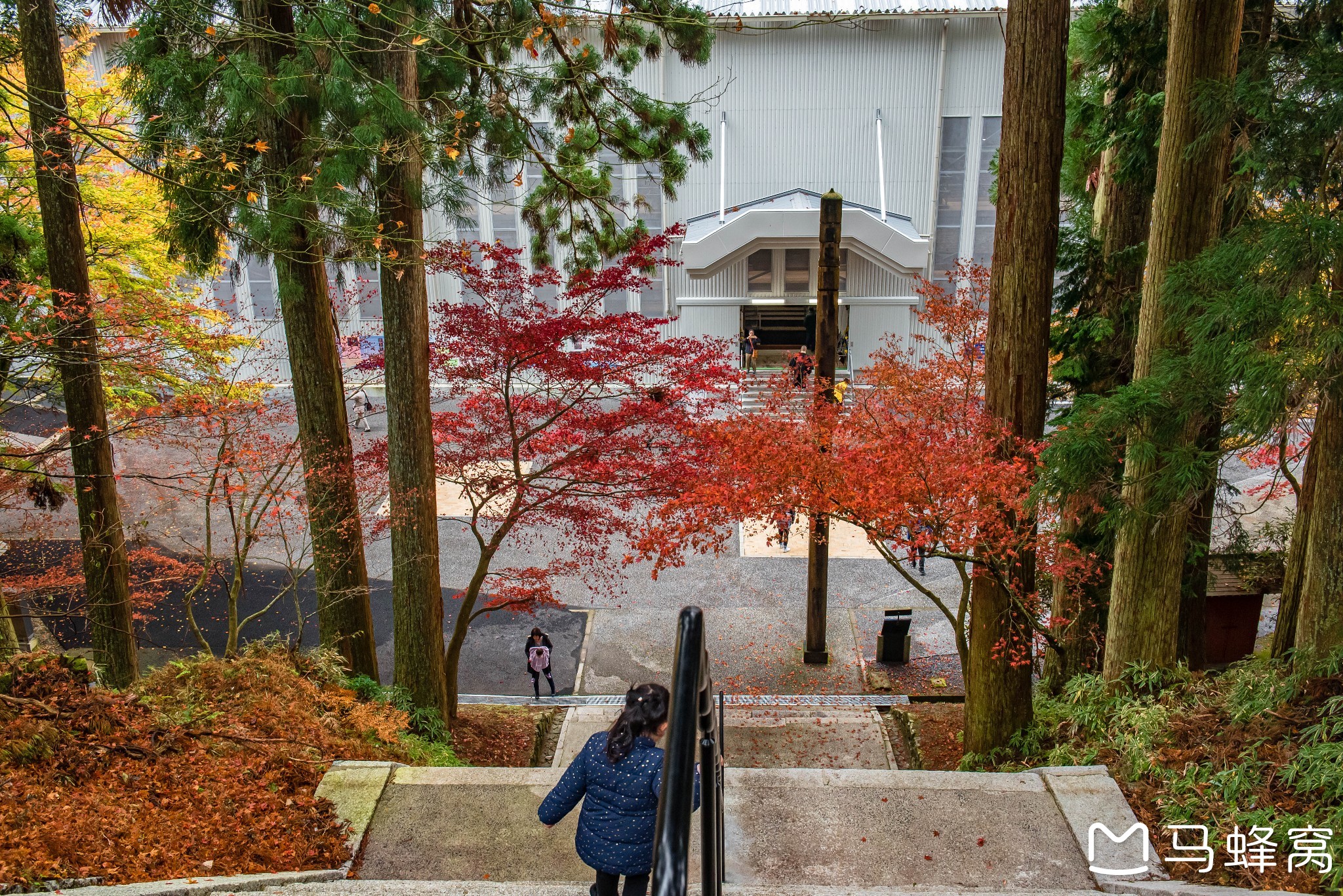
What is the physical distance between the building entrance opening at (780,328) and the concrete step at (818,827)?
2129cm

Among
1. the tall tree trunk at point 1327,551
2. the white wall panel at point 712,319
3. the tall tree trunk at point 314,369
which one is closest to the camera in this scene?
the tall tree trunk at point 1327,551

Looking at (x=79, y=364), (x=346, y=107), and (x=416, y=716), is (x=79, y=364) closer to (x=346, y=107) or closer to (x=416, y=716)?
(x=346, y=107)

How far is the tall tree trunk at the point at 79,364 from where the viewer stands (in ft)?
21.4

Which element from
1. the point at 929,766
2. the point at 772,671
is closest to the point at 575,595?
the point at 772,671

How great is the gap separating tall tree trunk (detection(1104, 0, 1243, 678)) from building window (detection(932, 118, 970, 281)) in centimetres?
2021

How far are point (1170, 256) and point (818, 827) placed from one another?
16.4 feet

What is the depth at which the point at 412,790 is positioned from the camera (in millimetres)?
5477

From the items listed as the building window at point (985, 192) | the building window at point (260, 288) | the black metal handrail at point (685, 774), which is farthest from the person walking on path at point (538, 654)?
the building window at point (260, 288)

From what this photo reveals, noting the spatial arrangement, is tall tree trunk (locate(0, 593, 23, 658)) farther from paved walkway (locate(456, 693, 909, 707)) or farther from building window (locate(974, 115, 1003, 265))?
building window (locate(974, 115, 1003, 265))

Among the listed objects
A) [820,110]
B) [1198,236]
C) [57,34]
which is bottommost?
[1198,236]

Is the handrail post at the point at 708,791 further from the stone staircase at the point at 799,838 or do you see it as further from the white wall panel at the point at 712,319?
the white wall panel at the point at 712,319

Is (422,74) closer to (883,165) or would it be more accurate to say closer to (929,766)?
(929,766)

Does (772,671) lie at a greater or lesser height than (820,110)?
lesser

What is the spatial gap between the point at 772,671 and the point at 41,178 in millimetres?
9965
